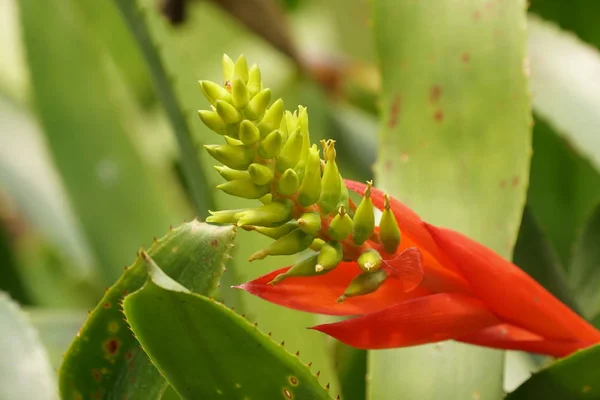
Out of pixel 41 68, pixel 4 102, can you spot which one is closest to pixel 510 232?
pixel 41 68

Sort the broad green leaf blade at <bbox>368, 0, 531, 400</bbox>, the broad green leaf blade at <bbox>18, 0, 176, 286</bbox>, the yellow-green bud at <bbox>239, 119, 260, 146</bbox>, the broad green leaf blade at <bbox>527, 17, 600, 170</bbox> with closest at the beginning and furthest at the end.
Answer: the yellow-green bud at <bbox>239, 119, 260, 146</bbox> < the broad green leaf blade at <bbox>368, 0, 531, 400</bbox> < the broad green leaf blade at <bbox>527, 17, 600, 170</bbox> < the broad green leaf blade at <bbox>18, 0, 176, 286</bbox>

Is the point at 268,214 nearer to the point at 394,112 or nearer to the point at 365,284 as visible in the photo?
the point at 365,284

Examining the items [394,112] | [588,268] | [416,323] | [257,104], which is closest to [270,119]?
[257,104]

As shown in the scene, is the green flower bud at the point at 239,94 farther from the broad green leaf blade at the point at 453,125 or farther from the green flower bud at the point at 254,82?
the broad green leaf blade at the point at 453,125

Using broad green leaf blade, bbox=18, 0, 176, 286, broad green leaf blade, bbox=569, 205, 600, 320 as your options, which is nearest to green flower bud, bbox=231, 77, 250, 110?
broad green leaf blade, bbox=569, 205, 600, 320

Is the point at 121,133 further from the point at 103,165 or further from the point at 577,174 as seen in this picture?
the point at 577,174

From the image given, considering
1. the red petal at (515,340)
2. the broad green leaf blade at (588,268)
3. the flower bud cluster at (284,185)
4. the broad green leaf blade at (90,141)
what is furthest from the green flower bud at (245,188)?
the broad green leaf blade at (90,141)

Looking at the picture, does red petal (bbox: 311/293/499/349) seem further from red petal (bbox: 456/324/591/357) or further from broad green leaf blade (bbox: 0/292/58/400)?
broad green leaf blade (bbox: 0/292/58/400)
